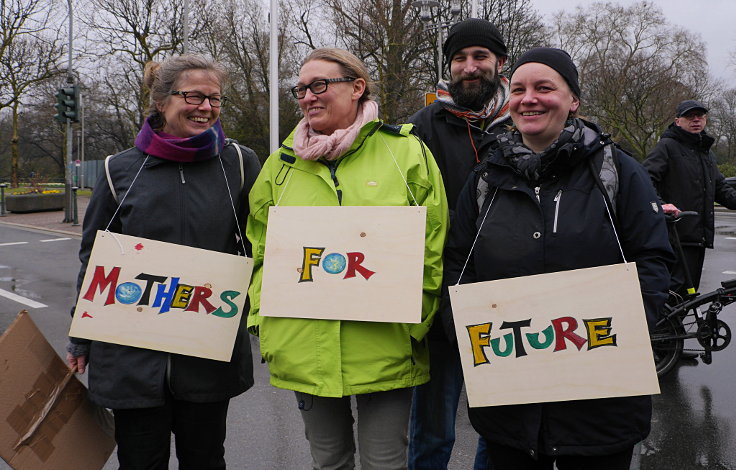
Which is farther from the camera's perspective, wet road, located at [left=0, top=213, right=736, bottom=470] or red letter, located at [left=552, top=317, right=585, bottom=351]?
wet road, located at [left=0, top=213, right=736, bottom=470]

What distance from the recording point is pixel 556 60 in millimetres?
1964

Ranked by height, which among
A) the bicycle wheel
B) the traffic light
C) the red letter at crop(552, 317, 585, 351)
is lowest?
the bicycle wheel

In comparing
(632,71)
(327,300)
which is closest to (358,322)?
(327,300)

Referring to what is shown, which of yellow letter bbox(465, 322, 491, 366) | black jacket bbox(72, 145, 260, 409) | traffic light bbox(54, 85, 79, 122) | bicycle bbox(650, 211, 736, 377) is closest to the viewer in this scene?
yellow letter bbox(465, 322, 491, 366)

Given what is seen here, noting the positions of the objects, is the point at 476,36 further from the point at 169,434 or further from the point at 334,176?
the point at 169,434

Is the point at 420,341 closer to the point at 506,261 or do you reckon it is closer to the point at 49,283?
the point at 506,261

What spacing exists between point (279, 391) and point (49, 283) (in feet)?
20.2

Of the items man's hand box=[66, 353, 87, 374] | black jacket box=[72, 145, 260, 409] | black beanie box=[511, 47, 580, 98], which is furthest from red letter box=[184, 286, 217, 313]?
black beanie box=[511, 47, 580, 98]

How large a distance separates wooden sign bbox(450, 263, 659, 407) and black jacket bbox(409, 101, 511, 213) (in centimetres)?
70

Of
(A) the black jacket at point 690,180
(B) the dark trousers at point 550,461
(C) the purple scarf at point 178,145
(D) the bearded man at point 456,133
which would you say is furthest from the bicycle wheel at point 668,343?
(C) the purple scarf at point 178,145

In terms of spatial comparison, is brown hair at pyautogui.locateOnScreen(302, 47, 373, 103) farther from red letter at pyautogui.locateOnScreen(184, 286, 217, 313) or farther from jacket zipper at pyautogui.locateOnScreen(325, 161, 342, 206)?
red letter at pyautogui.locateOnScreen(184, 286, 217, 313)

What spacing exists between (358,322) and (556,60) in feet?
3.48

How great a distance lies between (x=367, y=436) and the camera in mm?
2201

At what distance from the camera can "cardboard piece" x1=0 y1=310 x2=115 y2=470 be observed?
2.26 m
